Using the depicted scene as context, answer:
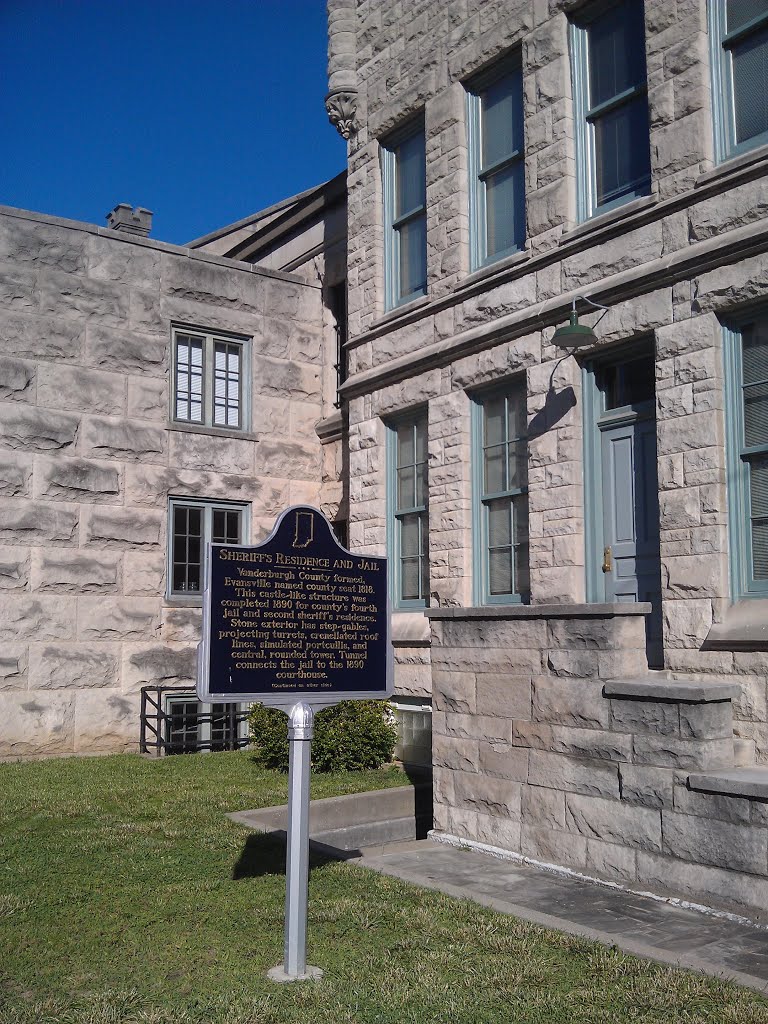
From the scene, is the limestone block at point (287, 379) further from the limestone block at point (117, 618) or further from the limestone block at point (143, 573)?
the limestone block at point (117, 618)

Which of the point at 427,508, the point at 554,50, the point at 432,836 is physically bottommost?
the point at 432,836

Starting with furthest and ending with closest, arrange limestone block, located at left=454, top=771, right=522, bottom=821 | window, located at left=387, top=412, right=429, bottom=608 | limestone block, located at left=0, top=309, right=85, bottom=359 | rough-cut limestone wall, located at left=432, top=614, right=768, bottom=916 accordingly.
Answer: limestone block, located at left=0, top=309, right=85, bottom=359 → window, located at left=387, top=412, right=429, bottom=608 → limestone block, located at left=454, top=771, right=522, bottom=821 → rough-cut limestone wall, located at left=432, top=614, right=768, bottom=916

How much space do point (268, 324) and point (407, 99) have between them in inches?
164

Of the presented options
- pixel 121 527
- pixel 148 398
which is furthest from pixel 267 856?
pixel 148 398

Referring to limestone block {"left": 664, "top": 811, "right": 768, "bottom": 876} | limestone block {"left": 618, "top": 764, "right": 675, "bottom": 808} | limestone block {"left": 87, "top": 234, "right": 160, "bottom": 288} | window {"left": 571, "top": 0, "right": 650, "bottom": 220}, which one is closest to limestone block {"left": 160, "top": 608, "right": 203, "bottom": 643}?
limestone block {"left": 87, "top": 234, "right": 160, "bottom": 288}

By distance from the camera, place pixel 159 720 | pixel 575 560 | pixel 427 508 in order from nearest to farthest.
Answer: pixel 575 560 < pixel 427 508 < pixel 159 720

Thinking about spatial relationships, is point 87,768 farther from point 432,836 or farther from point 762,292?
point 762,292

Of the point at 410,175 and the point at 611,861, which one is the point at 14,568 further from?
the point at 611,861

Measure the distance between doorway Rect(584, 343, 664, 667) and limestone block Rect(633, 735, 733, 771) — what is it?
227 centimetres

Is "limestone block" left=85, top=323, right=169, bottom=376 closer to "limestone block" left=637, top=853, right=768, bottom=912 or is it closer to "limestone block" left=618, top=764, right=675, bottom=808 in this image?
"limestone block" left=618, top=764, right=675, bottom=808

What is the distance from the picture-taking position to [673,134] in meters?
9.44

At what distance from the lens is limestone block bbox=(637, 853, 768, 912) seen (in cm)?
640

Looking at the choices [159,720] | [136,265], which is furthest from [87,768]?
[136,265]

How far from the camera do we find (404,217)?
43.5 ft
